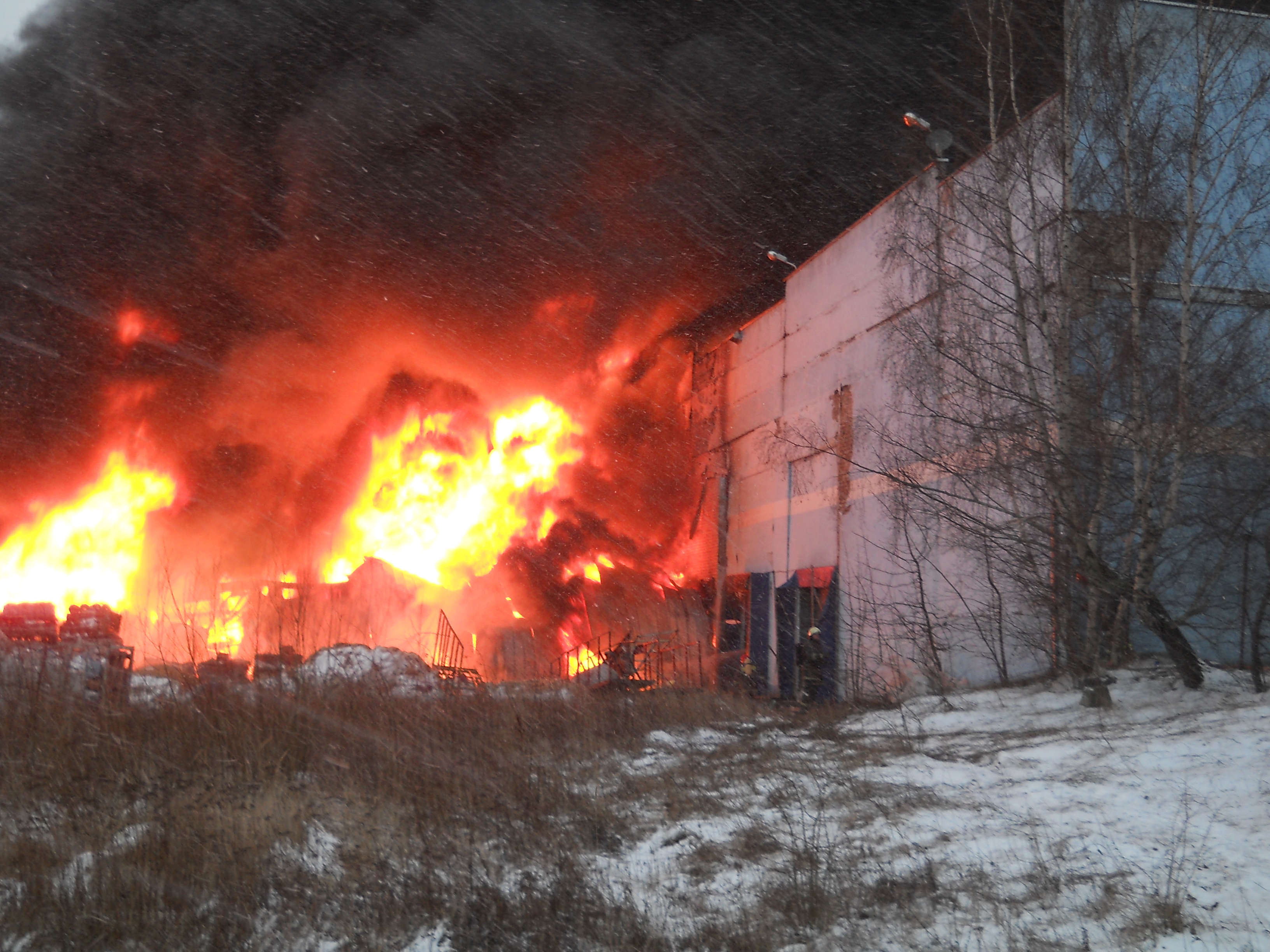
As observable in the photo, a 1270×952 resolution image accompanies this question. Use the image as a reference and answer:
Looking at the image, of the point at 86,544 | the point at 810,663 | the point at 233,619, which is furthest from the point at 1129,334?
the point at 86,544

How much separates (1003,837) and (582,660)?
20.0 meters

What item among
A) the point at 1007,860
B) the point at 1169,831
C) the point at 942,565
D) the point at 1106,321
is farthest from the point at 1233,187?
the point at 1007,860

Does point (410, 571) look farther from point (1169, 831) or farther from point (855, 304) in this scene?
point (1169, 831)

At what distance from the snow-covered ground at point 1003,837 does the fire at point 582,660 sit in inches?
535

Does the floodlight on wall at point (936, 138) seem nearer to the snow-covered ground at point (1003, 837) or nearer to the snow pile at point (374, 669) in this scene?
the snow-covered ground at point (1003, 837)

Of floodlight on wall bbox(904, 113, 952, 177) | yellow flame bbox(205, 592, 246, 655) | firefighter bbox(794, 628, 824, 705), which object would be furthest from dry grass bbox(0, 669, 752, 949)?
yellow flame bbox(205, 592, 246, 655)

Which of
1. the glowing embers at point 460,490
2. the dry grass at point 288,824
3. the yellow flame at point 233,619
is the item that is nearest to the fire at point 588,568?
the glowing embers at point 460,490

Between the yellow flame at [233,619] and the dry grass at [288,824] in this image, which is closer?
the dry grass at [288,824]

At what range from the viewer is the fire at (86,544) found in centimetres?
3309

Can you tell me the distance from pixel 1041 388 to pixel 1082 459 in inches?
54.3

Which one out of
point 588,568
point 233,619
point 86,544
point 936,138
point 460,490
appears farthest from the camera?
point 86,544

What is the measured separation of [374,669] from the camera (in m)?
10.9

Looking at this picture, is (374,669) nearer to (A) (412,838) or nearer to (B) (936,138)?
(A) (412,838)

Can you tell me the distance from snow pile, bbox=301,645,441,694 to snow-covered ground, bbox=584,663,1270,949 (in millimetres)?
3467
